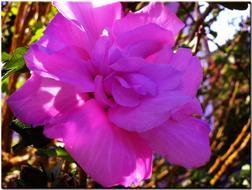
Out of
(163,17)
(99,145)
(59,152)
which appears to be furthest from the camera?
(59,152)

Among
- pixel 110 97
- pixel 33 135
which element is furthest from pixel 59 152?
pixel 110 97

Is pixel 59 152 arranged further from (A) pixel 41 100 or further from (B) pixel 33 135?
(A) pixel 41 100

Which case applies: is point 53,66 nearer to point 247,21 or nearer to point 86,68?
point 86,68

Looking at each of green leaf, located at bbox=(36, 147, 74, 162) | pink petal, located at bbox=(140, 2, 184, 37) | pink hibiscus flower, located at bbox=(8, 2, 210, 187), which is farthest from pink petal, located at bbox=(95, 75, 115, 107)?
green leaf, located at bbox=(36, 147, 74, 162)

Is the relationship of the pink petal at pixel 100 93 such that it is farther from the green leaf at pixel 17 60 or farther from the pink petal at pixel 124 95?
the green leaf at pixel 17 60

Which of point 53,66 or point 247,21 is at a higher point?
point 53,66

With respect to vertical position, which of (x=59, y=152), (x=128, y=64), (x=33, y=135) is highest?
(x=128, y=64)

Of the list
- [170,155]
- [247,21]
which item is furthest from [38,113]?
[247,21]

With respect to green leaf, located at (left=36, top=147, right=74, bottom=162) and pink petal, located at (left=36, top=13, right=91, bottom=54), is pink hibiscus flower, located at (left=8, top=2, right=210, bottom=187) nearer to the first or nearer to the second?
pink petal, located at (left=36, top=13, right=91, bottom=54)
